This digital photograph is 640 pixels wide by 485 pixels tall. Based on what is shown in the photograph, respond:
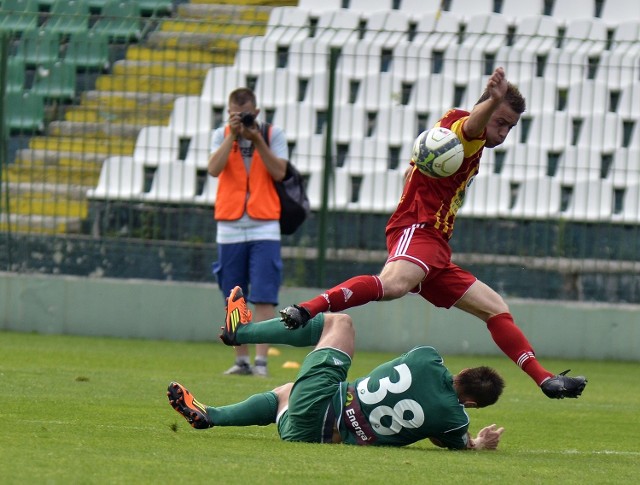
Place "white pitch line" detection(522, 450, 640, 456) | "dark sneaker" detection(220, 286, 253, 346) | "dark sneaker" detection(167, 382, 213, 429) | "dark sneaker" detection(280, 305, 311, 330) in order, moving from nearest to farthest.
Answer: "dark sneaker" detection(167, 382, 213, 429) → "dark sneaker" detection(280, 305, 311, 330) → "white pitch line" detection(522, 450, 640, 456) → "dark sneaker" detection(220, 286, 253, 346)

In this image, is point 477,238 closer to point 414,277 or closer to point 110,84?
point 110,84

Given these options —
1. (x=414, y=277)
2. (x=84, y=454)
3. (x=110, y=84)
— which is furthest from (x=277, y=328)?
(x=110, y=84)

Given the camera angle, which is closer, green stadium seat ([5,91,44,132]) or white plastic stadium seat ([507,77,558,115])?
green stadium seat ([5,91,44,132])

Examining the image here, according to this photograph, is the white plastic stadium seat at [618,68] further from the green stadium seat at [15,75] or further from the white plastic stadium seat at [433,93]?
the green stadium seat at [15,75]

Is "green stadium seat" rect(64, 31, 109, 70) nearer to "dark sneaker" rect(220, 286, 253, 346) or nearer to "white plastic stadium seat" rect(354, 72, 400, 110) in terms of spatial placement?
"white plastic stadium seat" rect(354, 72, 400, 110)

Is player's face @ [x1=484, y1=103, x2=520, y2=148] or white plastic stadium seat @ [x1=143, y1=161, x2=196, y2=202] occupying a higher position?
player's face @ [x1=484, y1=103, x2=520, y2=148]

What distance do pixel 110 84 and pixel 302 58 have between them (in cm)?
216

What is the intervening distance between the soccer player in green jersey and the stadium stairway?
806cm

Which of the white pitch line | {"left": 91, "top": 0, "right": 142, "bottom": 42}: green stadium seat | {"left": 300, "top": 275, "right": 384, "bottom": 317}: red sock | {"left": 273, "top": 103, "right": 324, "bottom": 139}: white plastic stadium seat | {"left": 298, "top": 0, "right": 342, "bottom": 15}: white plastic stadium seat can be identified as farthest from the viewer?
{"left": 298, "top": 0, "right": 342, "bottom": 15}: white plastic stadium seat

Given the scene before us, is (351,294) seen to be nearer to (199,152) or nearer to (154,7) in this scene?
(199,152)

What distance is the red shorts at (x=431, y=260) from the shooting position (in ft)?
24.9

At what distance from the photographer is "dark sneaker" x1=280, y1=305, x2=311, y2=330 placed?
6723 mm

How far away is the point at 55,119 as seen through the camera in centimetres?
1430

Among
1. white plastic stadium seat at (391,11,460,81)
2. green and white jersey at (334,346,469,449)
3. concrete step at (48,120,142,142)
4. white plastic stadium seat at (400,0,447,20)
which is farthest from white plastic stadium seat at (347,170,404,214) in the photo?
green and white jersey at (334,346,469,449)
